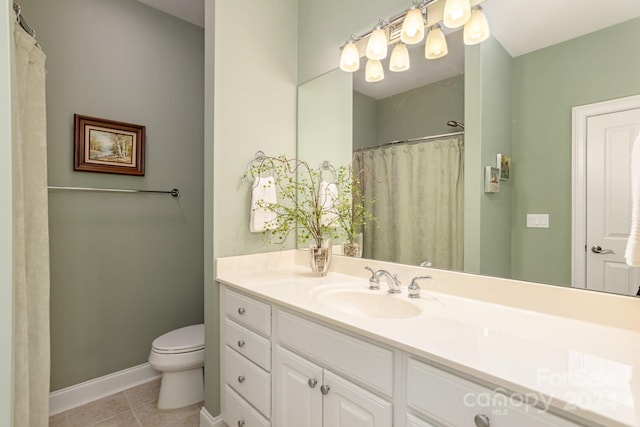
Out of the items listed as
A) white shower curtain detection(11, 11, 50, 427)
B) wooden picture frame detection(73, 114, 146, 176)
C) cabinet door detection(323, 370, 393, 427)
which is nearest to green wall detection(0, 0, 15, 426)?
white shower curtain detection(11, 11, 50, 427)

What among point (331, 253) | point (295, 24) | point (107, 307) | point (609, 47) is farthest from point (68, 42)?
point (609, 47)

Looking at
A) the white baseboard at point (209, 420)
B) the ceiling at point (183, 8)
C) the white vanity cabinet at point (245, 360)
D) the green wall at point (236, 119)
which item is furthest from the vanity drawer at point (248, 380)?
the ceiling at point (183, 8)

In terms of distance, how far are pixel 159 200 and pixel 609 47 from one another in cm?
244

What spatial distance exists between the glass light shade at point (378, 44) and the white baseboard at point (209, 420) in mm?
2043

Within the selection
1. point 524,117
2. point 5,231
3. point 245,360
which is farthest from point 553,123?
point 5,231

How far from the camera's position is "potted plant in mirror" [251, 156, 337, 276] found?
5.39 feet

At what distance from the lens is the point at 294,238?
1.96 metres

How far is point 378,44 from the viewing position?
60.0 inches

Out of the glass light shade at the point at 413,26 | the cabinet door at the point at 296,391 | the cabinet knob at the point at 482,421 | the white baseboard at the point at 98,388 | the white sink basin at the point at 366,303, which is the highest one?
the glass light shade at the point at 413,26

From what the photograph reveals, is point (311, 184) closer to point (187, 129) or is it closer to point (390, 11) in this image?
point (390, 11)

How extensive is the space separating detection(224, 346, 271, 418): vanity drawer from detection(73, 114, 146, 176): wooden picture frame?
1386mm

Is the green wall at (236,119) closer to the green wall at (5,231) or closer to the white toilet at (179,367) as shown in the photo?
the white toilet at (179,367)

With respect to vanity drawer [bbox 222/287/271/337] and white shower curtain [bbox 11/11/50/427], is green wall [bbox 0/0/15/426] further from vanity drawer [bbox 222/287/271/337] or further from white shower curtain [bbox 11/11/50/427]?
vanity drawer [bbox 222/287/271/337]

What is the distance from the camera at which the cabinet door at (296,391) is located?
3.44ft
